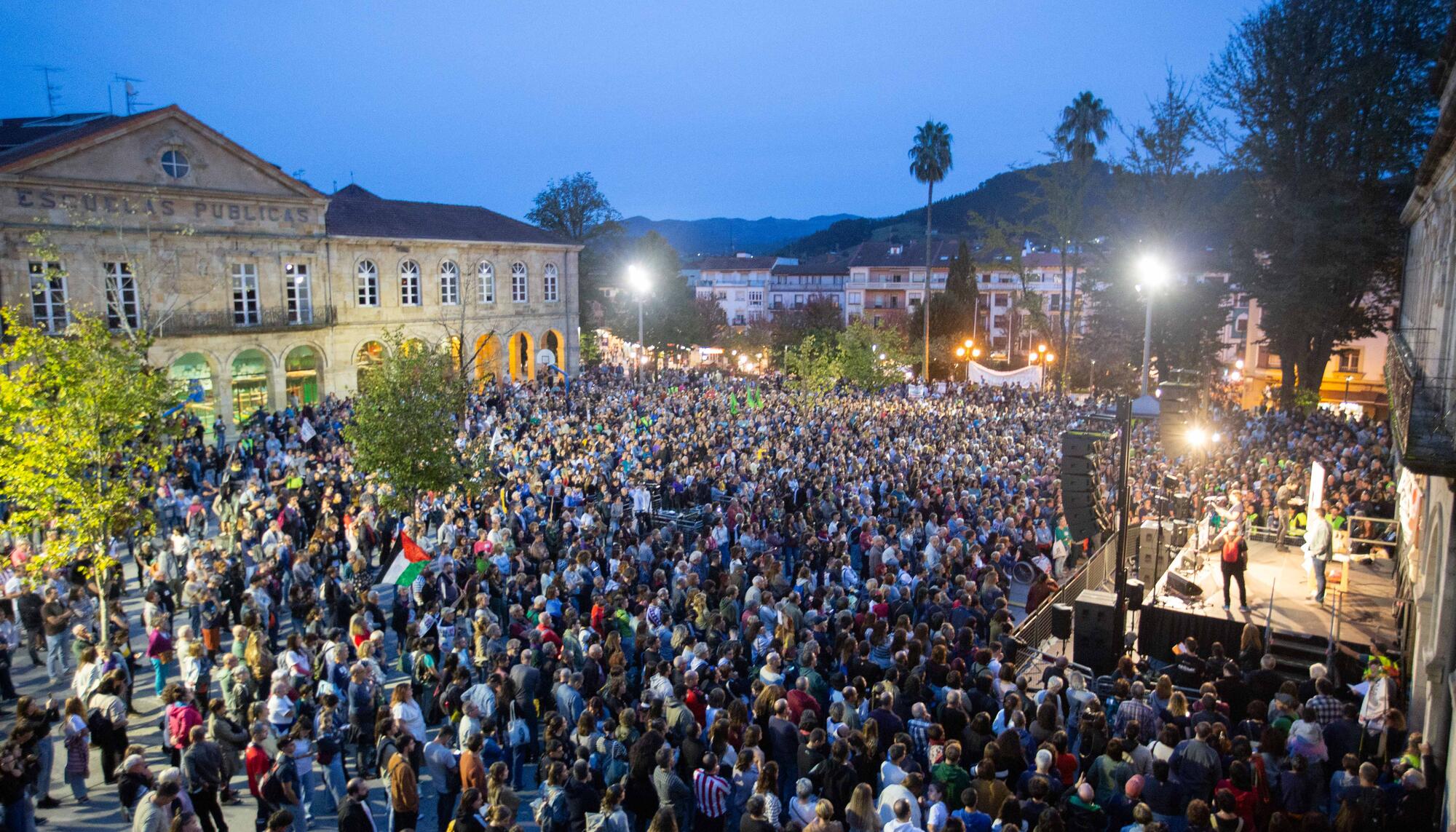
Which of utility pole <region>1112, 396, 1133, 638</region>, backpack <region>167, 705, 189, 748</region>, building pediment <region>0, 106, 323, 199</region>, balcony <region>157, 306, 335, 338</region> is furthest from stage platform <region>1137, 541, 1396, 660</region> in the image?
building pediment <region>0, 106, 323, 199</region>

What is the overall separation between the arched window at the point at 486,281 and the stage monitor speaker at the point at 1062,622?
115ft

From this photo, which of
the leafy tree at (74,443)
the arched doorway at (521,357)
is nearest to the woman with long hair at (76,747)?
the leafy tree at (74,443)

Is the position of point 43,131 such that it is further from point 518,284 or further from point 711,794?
point 711,794

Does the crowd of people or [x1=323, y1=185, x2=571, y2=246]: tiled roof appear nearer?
the crowd of people

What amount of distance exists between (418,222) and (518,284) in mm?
5816

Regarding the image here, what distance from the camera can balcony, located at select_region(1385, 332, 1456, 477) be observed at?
800cm

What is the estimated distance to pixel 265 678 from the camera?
9602 millimetres

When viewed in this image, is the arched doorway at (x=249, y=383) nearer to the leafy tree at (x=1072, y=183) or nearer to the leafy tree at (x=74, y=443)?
the leafy tree at (x=74, y=443)

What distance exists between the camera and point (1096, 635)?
1202 cm

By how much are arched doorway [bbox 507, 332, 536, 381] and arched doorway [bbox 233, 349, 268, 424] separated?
42.3 feet

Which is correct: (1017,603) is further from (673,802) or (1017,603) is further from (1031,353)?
(1031,353)

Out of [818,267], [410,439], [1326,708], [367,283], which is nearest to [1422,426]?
[1326,708]

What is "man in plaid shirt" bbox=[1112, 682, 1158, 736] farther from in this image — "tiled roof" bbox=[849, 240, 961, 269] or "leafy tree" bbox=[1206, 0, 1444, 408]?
"tiled roof" bbox=[849, 240, 961, 269]

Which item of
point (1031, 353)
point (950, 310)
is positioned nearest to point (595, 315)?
point (950, 310)
